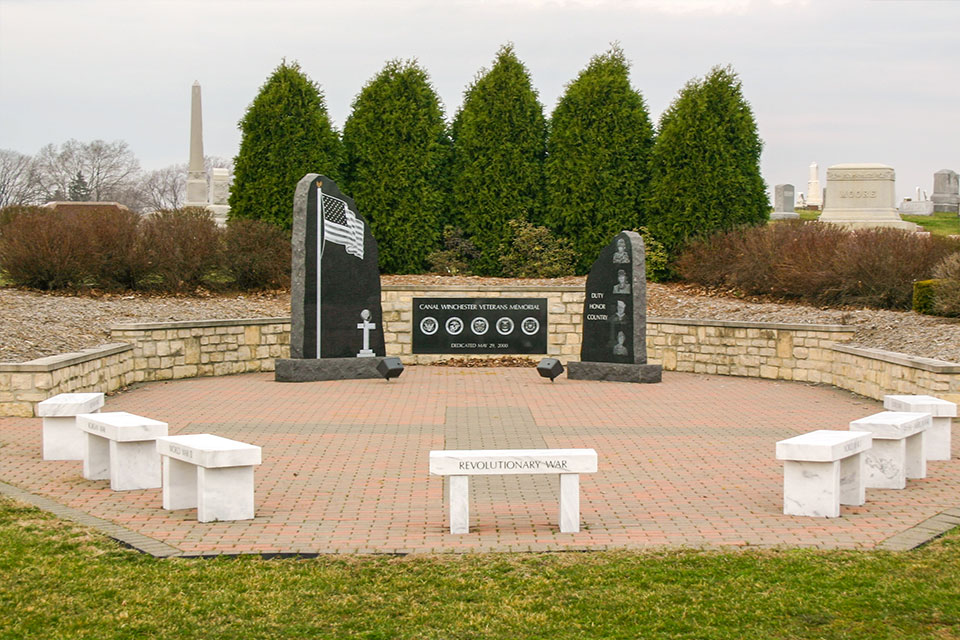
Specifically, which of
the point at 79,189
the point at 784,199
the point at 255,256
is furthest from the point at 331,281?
the point at 79,189

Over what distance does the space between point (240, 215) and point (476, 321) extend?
7.36 m

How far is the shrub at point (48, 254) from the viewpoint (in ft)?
65.5

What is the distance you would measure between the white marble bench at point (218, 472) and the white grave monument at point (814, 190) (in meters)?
48.5

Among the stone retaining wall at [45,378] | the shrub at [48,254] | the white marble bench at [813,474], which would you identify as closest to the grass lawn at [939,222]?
the shrub at [48,254]

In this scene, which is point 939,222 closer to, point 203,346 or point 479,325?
point 479,325

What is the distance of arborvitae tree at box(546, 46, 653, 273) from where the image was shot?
2494cm

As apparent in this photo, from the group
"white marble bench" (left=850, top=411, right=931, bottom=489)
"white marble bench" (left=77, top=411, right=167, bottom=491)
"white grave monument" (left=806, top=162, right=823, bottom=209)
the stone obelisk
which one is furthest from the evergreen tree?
"white marble bench" (left=850, top=411, right=931, bottom=489)

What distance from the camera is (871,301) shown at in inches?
765

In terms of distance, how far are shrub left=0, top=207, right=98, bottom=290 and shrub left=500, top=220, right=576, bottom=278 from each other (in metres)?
9.12

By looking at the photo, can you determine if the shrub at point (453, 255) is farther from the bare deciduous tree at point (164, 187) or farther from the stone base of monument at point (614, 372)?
the bare deciduous tree at point (164, 187)

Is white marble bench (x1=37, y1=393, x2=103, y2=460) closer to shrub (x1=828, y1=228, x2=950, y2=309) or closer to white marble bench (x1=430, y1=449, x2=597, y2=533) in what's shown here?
white marble bench (x1=430, y1=449, x2=597, y2=533)

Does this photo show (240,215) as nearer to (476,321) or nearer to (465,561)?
(476,321)

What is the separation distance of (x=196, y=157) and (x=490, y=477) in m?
38.1

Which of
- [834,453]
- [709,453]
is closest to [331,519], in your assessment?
[834,453]
